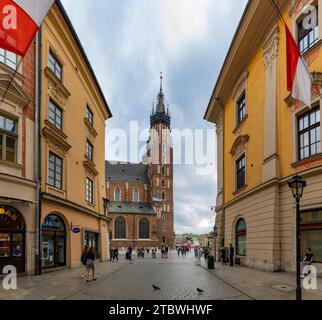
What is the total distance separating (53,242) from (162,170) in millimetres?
81219

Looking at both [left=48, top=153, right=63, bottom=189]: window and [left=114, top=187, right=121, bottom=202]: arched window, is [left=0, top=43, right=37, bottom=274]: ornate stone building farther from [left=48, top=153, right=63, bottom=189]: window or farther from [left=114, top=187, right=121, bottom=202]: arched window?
[left=114, top=187, right=121, bottom=202]: arched window

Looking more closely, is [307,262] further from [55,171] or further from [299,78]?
[55,171]

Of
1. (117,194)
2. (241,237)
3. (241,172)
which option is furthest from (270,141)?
(117,194)

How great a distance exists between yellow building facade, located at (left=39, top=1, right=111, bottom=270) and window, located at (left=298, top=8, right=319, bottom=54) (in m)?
13.4

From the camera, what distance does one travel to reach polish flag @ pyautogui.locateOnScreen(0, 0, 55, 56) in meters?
9.59

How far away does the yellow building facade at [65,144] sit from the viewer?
68.6ft

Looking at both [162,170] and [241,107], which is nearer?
[241,107]

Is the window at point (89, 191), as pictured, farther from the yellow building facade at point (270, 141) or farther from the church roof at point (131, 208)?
the church roof at point (131, 208)

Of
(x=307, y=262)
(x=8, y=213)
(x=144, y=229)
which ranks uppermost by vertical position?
(x=8, y=213)

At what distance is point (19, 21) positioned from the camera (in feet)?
31.9
